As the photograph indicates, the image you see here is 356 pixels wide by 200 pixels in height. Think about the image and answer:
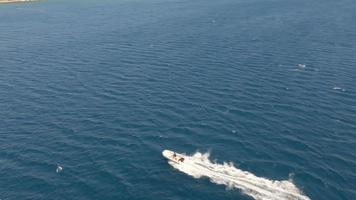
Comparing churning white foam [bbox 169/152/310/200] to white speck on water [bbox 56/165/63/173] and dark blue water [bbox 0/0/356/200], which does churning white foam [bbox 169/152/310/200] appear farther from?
white speck on water [bbox 56/165/63/173]

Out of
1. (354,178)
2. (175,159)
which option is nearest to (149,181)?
(175,159)

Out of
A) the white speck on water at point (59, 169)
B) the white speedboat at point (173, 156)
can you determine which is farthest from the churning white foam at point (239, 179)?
the white speck on water at point (59, 169)

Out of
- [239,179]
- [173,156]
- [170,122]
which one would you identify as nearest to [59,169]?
[173,156]

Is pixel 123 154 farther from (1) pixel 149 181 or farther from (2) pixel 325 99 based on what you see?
(2) pixel 325 99

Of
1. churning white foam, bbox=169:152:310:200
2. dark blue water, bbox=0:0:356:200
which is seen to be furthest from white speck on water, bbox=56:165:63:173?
churning white foam, bbox=169:152:310:200

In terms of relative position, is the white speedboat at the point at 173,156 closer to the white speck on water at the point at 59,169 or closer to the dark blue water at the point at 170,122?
the dark blue water at the point at 170,122
